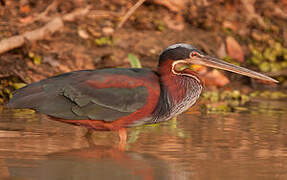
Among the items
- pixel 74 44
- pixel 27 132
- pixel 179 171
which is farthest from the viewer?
pixel 74 44

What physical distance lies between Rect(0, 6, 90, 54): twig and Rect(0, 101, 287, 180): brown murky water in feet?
5.50

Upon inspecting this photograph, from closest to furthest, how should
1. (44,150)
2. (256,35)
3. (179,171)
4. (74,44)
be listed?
(179,171) < (44,150) < (74,44) < (256,35)

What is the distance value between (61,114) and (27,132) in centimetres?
81

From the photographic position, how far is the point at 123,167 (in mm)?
4586

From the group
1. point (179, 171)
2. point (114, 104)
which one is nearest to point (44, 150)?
point (114, 104)

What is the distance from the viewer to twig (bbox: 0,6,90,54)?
28.5 feet

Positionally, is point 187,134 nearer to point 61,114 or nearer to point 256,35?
point 61,114

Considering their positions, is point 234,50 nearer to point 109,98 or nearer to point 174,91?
point 174,91

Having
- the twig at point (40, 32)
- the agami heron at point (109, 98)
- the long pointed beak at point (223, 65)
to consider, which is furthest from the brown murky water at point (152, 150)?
the twig at point (40, 32)

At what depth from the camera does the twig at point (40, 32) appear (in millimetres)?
8695

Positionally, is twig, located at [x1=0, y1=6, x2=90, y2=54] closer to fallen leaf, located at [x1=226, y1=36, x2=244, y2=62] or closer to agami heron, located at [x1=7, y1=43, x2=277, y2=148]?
fallen leaf, located at [x1=226, y1=36, x2=244, y2=62]

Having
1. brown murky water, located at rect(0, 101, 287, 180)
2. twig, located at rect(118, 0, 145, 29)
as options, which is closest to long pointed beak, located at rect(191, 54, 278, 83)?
brown murky water, located at rect(0, 101, 287, 180)

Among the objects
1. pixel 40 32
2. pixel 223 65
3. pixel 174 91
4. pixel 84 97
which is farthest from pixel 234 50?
pixel 84 97

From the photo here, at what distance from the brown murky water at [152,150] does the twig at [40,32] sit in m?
1.68
